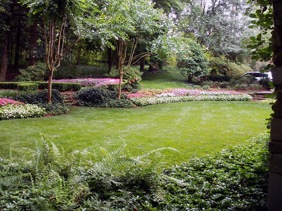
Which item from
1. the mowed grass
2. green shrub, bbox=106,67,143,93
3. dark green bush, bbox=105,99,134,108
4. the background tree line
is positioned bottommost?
the mowed grass

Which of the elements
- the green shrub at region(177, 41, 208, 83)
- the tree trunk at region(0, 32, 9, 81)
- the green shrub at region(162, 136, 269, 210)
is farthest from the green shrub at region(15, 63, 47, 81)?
the green shrub at region(162, 136, 269, 210)

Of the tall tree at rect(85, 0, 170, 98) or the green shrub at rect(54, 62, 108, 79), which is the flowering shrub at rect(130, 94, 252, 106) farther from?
the green shrub at rect(54, 62, 108, 79)

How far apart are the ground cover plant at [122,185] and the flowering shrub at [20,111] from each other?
481 centimetres

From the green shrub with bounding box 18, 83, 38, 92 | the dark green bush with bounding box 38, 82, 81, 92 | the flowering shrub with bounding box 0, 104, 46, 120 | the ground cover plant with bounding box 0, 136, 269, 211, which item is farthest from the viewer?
the dark green bush with bounding box 38, 82, 81, 92

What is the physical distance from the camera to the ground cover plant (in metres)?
2.46

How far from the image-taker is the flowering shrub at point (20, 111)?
782cm

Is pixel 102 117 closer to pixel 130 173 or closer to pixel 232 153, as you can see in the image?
pixel 232 153

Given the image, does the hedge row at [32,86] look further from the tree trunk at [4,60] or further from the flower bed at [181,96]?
the tree trunk at [4,60]

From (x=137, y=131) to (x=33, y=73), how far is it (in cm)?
991

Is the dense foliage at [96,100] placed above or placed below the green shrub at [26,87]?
below

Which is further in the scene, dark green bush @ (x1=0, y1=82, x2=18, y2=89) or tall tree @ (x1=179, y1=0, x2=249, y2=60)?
tall tree @ (x1=179, y1=0, x2=249, y2=60)

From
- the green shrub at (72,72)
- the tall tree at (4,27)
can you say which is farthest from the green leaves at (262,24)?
the green shrub at (72,72)

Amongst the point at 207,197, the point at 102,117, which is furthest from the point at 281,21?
the point at 102,117

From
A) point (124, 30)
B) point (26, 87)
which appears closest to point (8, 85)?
point (26, 87)
